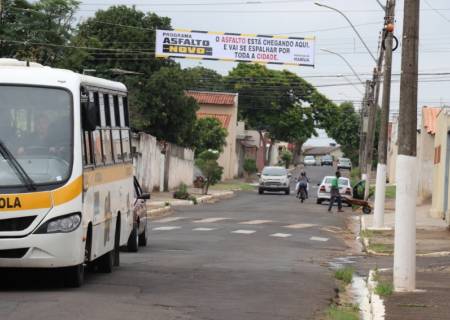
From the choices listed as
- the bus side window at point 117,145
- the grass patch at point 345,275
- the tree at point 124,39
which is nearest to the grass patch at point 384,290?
the grass patch at point 345,275

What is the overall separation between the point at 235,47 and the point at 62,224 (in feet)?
122

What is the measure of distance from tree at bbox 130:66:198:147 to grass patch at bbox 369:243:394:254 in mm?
31086

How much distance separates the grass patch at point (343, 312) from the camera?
1166 centimetres

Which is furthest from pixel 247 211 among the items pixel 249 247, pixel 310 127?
pixel 310 127

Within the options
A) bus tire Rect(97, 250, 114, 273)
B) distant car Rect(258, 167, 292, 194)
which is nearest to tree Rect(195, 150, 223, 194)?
distant car Rect(258, 167, 292, 194)

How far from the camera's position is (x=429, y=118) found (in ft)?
171

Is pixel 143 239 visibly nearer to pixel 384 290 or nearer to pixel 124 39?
pixel 384 290

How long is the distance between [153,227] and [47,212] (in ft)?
61.4

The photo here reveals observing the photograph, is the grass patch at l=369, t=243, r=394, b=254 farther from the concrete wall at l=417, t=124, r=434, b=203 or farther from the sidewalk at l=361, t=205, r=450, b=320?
the concrete wall at l=417, t=124, r=434, b=203

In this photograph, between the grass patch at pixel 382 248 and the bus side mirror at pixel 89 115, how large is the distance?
12047 millimetres

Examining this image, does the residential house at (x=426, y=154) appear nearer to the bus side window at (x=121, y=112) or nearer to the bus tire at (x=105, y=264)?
the bus side window at (x=121, y=112)

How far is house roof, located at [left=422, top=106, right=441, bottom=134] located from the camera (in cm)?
4997

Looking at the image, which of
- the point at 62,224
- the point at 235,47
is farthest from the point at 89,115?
the point at 235,47

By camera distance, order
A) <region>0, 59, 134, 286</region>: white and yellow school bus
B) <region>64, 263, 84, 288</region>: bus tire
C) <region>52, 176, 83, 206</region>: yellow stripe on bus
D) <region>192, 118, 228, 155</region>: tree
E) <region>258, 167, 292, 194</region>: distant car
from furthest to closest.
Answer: <region>192, 118, 228, 155</region>: tree, <region>258, 167, 292, 194</region>: distant car, <region>64, 263, 84, 288</region>: bus tire, <region>52, 176, 83, 206</region>: yellow stripe on bus, <region>0, 59, 134, 286</region>: white and yellow school bus
